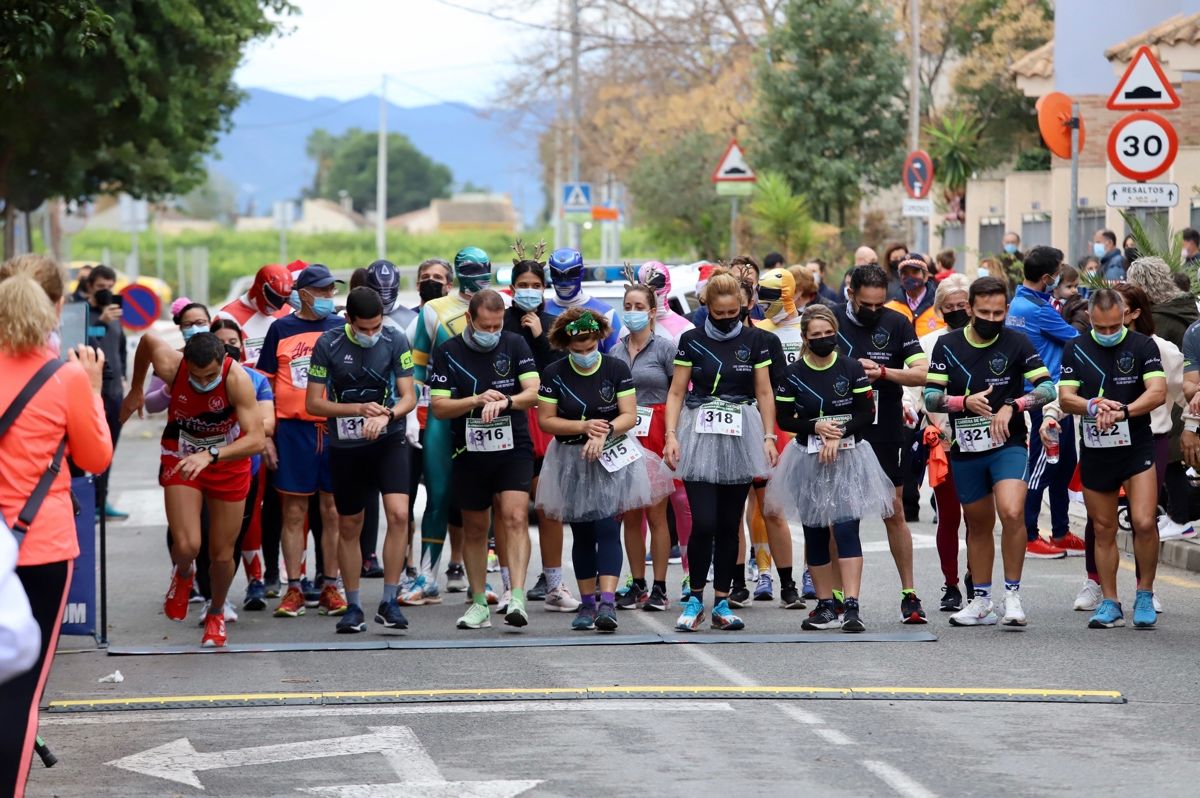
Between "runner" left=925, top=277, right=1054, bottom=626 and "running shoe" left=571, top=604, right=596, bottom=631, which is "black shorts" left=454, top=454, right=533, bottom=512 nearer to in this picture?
"running shoe" left=571, top=604, right=596, bottom=631

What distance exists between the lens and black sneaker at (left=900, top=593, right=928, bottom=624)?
11.6 meters

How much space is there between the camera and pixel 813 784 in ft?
24.6

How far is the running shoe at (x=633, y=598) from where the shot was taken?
488 inches

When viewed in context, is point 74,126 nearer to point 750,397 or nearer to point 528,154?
point 750,397

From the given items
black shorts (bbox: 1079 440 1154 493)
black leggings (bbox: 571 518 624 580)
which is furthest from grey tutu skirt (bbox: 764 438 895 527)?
black shorts (bbox: 1079 440 1154 493)

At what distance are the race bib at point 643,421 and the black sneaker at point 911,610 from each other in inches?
71.2

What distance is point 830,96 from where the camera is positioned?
4047 centimetres

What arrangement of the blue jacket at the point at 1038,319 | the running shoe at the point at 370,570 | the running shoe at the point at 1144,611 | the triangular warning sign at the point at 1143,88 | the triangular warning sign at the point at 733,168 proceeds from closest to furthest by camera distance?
the running shoe at the point at 1144,611 → the blue jacket at the point at 1038,319 → the running shoe at the point at 370,570 → the triangular warning sign at the point at 1143,88 → the triangular warning sign at the point at 733,168

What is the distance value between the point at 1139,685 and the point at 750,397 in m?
2.91

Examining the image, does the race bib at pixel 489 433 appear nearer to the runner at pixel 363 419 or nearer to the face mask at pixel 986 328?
the runner at pixel 363 419

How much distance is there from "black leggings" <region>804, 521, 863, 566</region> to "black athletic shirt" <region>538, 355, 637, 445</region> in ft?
4.24

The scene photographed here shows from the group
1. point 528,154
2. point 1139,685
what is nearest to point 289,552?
point 1139,685

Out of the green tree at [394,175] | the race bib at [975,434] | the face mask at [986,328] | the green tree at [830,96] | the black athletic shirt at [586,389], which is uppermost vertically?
the green tree at [394,175]

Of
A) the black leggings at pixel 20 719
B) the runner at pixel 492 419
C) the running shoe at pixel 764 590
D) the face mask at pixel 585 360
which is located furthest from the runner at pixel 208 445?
the black leggings at pixel 20 719
